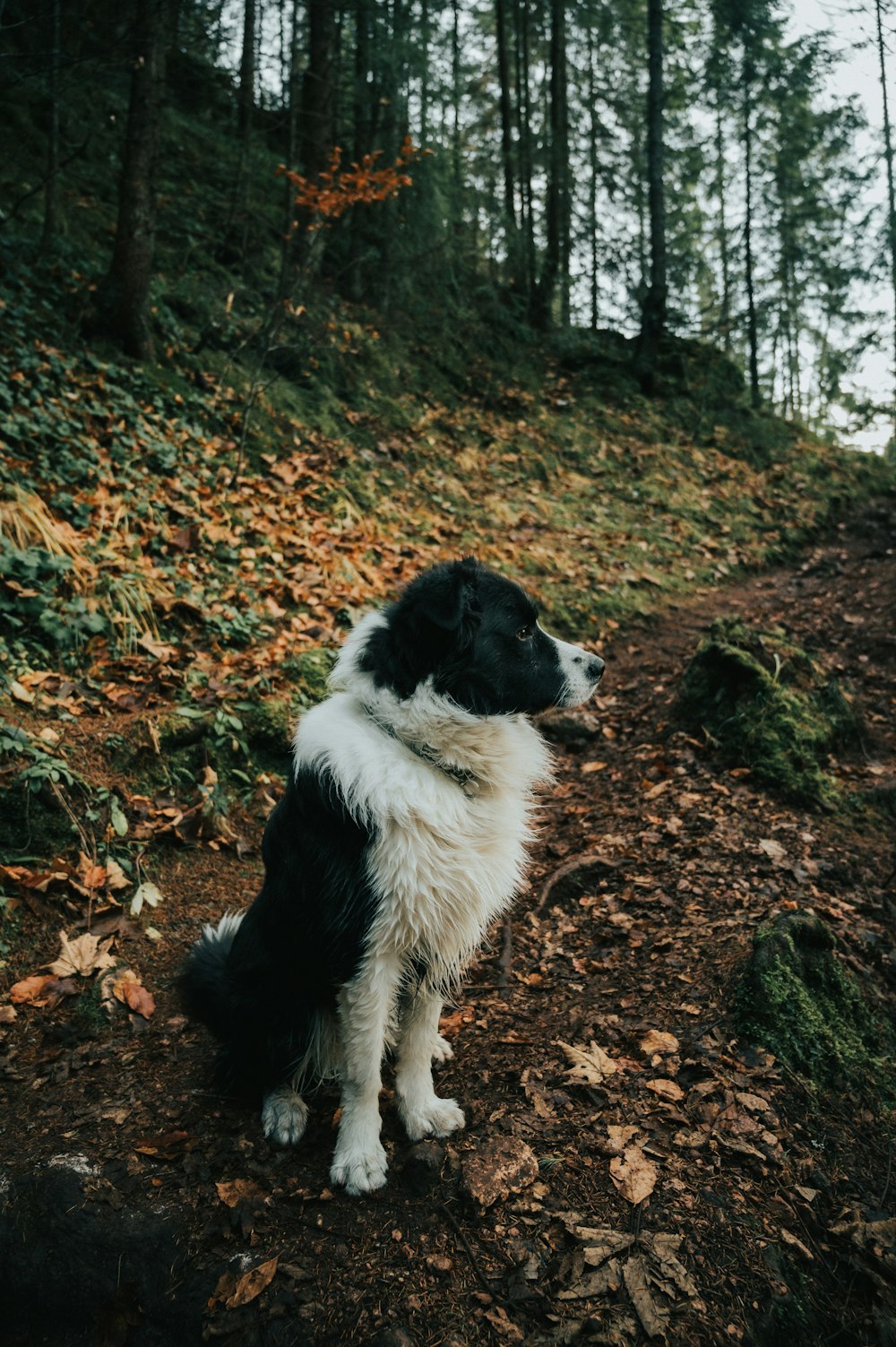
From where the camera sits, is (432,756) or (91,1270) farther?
(432,756)

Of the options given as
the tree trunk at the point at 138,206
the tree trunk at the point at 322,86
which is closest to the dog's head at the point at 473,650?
the tree trunk at the point at 138,206

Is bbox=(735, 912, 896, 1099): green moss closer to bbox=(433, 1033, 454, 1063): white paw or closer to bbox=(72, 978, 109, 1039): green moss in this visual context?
bbox=(433, 1033, 454, 1063): white paw

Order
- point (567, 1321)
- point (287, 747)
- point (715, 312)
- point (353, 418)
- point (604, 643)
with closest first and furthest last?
point (567, 1321), point (287, 747), point (604, 643), point (353, 418), point (715, 312)

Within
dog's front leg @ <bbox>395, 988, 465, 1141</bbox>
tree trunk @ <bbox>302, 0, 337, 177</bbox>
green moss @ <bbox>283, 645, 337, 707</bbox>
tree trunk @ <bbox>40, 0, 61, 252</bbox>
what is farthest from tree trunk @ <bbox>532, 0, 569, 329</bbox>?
dog's front leg @ <bbox>395, 988, 465, 1141</bbox>

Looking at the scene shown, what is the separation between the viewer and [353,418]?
1041 centimetres

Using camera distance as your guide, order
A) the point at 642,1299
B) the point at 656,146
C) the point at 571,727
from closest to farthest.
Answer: the point at 642,1299 → the point at 571,727 → the point at 656,146

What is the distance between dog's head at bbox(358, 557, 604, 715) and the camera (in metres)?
2.77

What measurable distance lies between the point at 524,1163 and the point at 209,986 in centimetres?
146

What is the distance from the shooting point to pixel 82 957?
3.65 meters

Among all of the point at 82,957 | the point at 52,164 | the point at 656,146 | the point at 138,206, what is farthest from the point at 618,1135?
the point at 656,146

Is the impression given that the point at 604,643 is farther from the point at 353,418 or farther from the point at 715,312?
the point at 715,312

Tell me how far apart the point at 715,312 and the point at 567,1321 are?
28674mm

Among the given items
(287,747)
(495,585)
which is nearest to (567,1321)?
(495,585)

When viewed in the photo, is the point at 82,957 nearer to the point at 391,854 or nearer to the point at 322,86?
the point at 391,854
